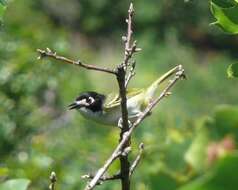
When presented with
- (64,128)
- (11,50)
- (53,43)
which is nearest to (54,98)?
(64,128)

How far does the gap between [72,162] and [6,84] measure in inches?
21.8

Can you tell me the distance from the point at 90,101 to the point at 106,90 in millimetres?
8085

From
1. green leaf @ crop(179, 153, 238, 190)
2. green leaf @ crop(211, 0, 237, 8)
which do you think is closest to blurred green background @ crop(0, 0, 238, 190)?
green leaf @ crop(179, 153, 238, 190)

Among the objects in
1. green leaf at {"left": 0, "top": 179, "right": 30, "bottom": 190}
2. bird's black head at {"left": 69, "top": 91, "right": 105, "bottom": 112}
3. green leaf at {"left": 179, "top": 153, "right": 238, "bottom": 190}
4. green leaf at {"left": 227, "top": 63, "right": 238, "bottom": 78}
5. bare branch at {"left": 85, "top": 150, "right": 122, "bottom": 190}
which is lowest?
green leaf at {"left": 179, "top": 153, "right": 238, "bottom": 190}

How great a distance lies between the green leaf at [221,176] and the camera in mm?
790

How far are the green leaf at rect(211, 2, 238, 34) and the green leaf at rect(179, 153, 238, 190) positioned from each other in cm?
59

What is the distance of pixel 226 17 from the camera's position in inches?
54.2

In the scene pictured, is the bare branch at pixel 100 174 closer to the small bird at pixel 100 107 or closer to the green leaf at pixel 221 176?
the green leaf at pixel 221 176

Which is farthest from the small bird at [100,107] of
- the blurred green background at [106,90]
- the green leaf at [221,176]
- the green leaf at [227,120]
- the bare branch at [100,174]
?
the green leaf at [221,176]

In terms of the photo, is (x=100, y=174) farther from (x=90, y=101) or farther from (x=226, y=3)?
(x=90, y=101)

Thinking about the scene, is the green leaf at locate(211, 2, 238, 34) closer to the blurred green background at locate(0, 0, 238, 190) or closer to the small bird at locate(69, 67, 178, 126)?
the blurred green background at locate(0, 0, 238, 190)

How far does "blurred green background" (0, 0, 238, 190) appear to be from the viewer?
1.16 m

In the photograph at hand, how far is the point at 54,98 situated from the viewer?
5.69 meters

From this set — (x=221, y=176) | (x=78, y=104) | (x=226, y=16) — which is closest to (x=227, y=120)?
(x=221, y=176)
